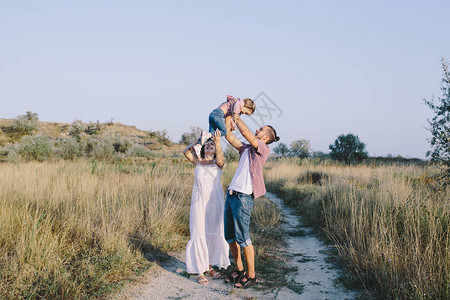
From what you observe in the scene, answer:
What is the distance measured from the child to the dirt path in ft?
6.90

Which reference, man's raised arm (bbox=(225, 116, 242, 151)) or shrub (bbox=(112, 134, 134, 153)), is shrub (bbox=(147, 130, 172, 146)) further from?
man's raised arm (bbox=(225, 116, 242, 151))

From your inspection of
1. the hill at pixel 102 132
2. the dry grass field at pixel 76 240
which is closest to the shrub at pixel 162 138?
the hill at pixel 102 132

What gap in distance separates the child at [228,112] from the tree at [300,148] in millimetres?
31872

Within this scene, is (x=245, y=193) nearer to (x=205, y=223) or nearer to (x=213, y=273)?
(x=205, y=223)

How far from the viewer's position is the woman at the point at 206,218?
4.57 m

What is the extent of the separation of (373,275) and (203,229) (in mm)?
2469

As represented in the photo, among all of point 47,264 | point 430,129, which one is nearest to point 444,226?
point 430,129

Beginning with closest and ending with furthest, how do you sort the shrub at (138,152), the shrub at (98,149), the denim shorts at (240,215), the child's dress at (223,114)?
the child's dress at (223,114), the denim shorts at (240,215), the shrub at (98,149), the shrub at (138,152)

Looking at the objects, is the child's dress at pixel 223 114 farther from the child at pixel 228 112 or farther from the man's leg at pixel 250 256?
the man's leg at pixel 250 256

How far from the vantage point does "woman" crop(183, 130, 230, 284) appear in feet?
15.0

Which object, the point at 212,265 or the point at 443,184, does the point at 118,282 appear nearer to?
the point at 212,265

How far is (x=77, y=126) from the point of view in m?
31.0

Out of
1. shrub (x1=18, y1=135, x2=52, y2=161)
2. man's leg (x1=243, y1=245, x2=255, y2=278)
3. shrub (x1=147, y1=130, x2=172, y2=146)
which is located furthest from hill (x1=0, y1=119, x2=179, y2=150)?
man's leg (x1=243, y1=245, x2=255, y2=278)

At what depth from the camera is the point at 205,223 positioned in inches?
186
